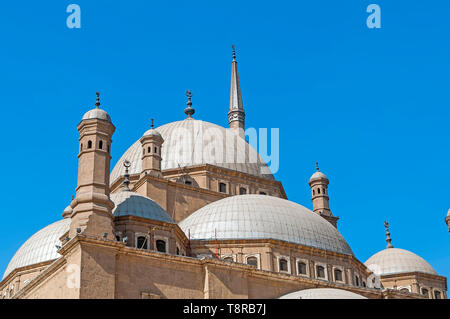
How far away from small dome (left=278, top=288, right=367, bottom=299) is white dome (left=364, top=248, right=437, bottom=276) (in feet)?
35.5

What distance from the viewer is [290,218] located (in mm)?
29484

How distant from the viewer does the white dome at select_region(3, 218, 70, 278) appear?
30.7 m

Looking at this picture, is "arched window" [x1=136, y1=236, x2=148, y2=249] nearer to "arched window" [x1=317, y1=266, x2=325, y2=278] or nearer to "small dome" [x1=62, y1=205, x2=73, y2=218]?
"arched window" [x1=317, y1=266, x2=325, y2=278]

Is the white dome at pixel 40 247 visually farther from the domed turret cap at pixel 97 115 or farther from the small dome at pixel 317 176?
the small dome at pixel 317 176

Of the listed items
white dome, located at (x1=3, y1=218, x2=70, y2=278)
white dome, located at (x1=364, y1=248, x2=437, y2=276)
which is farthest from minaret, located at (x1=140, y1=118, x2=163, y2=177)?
white dome, located at (x1=364, y1=248, x2=437, y2=276)

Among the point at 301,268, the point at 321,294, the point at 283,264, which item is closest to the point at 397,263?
the point at 301,268

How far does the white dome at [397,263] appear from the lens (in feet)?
115

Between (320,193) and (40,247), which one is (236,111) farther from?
(40,247)

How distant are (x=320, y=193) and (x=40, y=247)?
1437 cm
